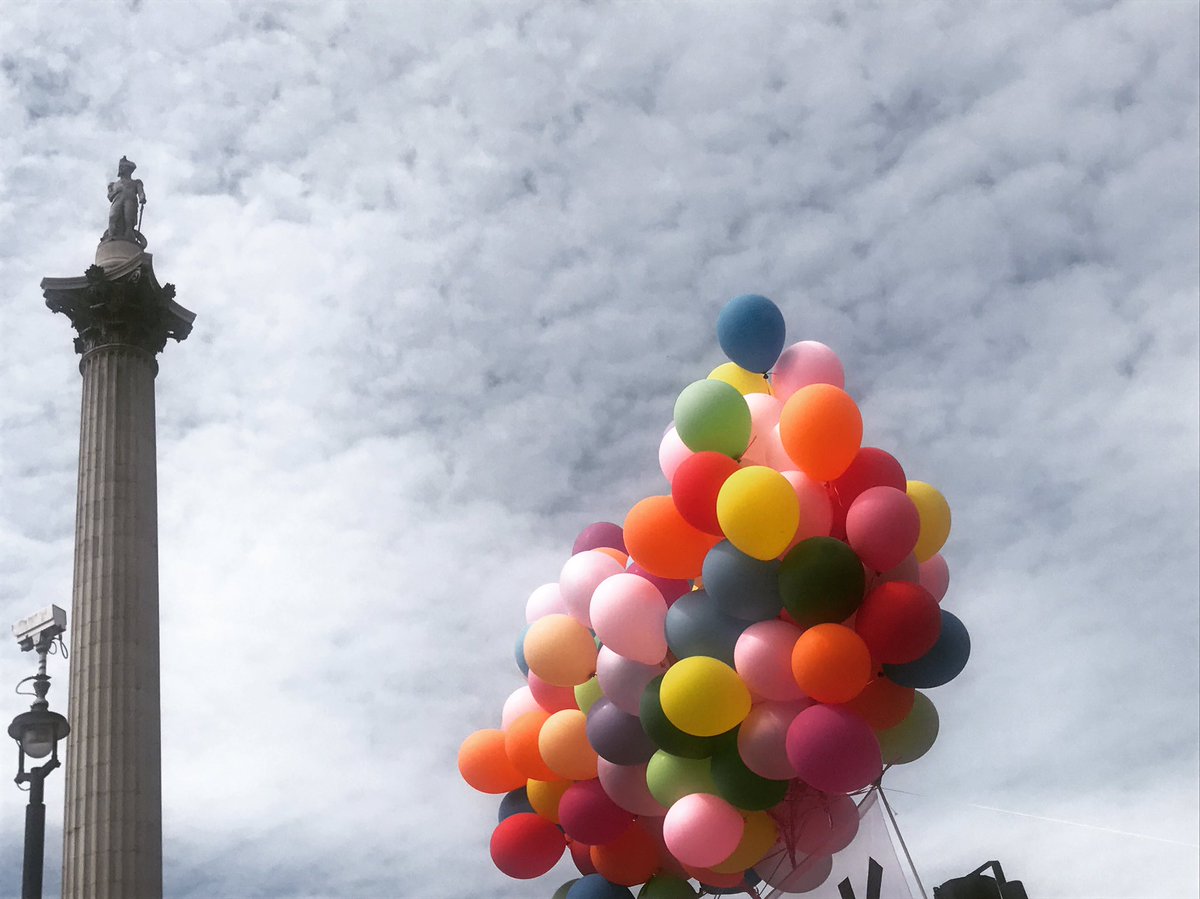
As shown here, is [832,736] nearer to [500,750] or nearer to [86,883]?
[500,750]

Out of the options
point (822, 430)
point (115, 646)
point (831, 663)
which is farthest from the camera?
point (115, 646)

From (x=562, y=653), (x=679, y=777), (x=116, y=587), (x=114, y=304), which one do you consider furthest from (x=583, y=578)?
(x=114, y=304)

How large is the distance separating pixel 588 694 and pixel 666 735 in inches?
53.1

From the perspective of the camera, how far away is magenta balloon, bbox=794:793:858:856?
37.6 ft

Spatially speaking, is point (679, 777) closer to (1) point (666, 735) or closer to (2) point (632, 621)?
(1) point (666, 735)

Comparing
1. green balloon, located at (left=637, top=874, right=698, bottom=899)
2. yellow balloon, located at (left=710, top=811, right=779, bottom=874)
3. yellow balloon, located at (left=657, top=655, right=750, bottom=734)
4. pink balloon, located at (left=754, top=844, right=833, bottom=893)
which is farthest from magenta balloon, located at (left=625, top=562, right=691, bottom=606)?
green balloon, located at (left=637, top=874, right=698, bottom=899)

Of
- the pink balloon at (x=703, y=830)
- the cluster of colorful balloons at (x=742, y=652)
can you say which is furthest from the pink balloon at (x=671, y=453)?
the pink balloon at (x=703, y=830)

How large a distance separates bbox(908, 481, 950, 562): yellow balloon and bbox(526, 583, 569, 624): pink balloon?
3685 millimetres

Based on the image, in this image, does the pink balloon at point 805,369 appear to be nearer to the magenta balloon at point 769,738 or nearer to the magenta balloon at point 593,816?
the magenta balloon at point 769,738

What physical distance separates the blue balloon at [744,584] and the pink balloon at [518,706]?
9.96ft

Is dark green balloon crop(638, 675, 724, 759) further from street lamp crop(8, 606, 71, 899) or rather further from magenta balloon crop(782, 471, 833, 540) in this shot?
street lamp crop(8, 606, 71, 899)

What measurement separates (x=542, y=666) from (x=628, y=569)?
1.24m

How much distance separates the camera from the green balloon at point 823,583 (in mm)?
10258

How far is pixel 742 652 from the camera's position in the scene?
10578 millimetres
